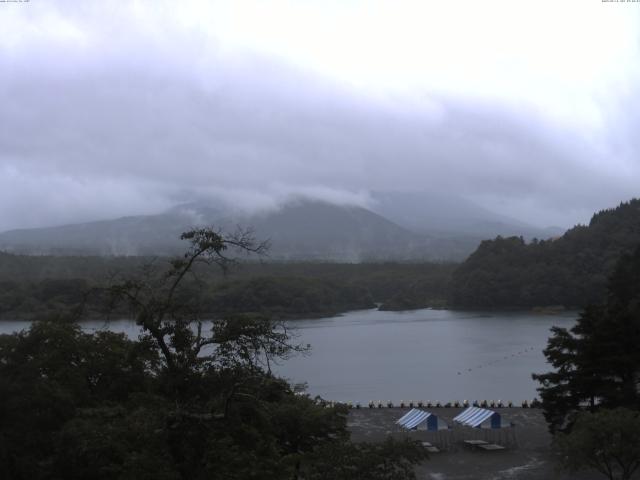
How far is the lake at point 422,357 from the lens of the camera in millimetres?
23125

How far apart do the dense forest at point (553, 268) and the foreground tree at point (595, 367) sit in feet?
133

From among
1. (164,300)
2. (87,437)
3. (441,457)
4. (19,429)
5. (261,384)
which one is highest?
(164,300)

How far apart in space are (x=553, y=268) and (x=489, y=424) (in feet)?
145

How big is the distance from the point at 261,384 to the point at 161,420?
2.54ft

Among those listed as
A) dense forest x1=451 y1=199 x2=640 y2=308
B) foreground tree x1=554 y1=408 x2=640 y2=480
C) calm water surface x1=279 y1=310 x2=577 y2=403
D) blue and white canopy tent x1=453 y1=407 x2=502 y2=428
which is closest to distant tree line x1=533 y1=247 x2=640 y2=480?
blue and white canopy tent x1=453 y1=407 x2=502 y2=428

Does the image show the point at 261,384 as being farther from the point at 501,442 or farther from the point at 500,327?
the point at 500,327

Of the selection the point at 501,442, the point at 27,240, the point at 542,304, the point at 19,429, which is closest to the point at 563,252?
the point at 542,304

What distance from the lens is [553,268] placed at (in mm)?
55625

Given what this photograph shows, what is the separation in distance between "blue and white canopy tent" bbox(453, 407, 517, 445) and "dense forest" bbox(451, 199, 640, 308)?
130ft

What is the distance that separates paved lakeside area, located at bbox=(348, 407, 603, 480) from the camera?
11.5 metres

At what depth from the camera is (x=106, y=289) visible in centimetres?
485

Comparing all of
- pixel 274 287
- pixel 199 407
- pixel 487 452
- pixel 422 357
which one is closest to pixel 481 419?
pixel 487 452

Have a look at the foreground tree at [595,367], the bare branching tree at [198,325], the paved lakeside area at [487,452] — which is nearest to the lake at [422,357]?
the paved lakeside area at [487,452]

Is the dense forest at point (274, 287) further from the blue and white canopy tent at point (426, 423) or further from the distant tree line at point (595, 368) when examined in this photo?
the distant tree line at point (595, 368)
